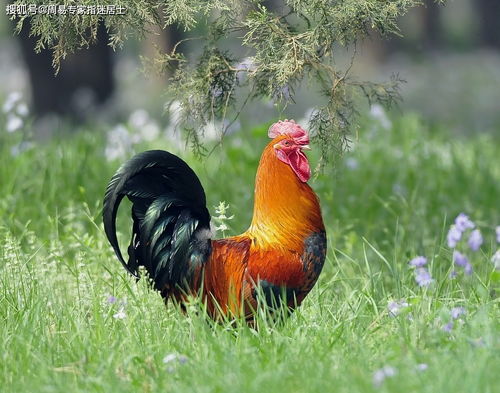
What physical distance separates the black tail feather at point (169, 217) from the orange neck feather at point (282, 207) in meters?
0.26

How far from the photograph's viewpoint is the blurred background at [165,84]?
11414 millimetres

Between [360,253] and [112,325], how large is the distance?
2234mm

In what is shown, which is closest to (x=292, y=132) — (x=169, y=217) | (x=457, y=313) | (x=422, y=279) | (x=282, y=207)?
(x=282, y=207)

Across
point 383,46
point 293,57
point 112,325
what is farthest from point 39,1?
point 383,46

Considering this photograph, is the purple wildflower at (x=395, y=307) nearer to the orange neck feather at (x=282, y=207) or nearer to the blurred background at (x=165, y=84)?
→ the orange neck feather at (x=282, y=207)

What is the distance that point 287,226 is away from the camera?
4238 millimetres

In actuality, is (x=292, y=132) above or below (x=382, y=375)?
above

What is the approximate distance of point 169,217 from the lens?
435 centimetres

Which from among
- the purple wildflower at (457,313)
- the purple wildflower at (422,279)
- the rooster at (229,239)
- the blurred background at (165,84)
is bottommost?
the blurred background at (165,84)

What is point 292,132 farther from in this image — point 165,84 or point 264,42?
point 165,84

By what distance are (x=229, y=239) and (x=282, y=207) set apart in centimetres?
29

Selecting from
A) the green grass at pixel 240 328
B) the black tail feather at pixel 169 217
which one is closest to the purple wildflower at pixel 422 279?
the green grass at pixel 240 328

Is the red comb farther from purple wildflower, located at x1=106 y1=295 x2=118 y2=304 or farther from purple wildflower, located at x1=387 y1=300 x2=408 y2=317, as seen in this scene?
purple wildflower, located at x1=106 y1=295 x2=118 y2=304

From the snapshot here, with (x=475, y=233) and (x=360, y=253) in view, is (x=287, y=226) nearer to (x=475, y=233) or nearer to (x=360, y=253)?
(x=475, y=233)
